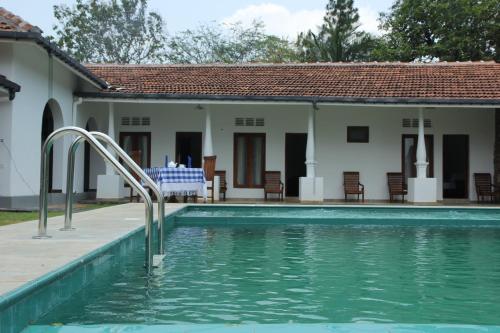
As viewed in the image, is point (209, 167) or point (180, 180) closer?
point (180, 180)

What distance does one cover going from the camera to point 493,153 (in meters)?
17.5

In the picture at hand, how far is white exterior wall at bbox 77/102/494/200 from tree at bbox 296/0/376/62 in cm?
1926

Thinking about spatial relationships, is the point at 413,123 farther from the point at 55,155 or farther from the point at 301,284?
the point at 301,284

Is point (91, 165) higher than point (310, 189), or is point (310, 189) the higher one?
point (91, 165)

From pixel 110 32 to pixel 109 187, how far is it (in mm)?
33078

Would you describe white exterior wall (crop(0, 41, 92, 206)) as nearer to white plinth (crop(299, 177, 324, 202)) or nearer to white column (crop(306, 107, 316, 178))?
white plinth (crop(299, 177, 324, 202))

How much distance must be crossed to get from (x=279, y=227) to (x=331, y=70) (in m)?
11.0

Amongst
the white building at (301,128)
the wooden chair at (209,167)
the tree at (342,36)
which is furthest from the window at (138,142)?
the tree at (342,36)

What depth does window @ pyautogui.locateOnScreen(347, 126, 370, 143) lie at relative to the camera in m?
17.9

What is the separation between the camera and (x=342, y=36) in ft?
120

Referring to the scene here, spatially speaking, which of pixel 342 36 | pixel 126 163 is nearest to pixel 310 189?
pixel 126 163

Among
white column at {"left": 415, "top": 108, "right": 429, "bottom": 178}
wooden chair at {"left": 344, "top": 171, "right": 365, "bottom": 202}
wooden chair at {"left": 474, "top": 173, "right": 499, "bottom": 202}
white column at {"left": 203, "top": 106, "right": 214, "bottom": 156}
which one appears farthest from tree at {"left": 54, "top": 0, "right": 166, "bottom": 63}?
wooden chair at {"left": 474, "top": 173, "right": 499, "bottom": 202}

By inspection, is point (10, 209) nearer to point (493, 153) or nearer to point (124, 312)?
point (124, 312)

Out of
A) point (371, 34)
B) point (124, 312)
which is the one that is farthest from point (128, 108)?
point (371, 34)
